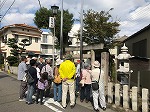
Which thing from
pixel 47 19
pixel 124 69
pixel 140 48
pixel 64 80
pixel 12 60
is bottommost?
pixel 64 80

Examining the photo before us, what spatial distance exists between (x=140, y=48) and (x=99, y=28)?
10222 millimetres

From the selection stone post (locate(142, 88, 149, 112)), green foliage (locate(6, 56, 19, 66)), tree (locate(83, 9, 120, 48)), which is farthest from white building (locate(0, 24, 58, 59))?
stone post (locate(142, 88, 149, 112))

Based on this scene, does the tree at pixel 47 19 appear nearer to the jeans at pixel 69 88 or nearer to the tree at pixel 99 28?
the tree at pixel 99 28

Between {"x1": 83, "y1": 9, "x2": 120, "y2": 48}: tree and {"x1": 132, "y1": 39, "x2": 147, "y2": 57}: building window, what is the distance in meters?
8.09

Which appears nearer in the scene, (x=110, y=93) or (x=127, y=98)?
(x=127, y=98)

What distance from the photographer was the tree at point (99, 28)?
75.7ft

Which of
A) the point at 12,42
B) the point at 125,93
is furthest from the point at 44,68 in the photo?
the point at 12,42

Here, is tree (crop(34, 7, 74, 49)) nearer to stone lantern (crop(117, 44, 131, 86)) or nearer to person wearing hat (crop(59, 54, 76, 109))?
stone lantern (crop(117, 44, 131, 86))

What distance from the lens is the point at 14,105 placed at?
26.5 ft

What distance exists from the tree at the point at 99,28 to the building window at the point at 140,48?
26.6ft

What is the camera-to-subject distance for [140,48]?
43.7 feet

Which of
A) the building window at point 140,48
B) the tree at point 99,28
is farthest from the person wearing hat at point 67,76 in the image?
the tree at point 99,28

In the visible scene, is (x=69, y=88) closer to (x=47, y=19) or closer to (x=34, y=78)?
(x=34, y=78)

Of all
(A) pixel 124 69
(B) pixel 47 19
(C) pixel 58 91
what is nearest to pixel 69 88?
(C) pixel 58 91
